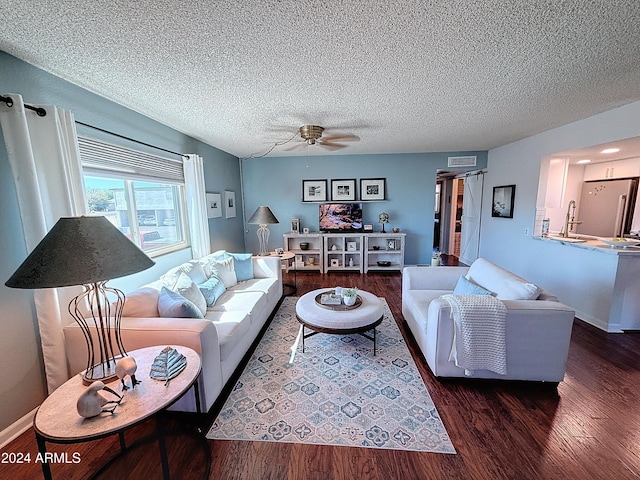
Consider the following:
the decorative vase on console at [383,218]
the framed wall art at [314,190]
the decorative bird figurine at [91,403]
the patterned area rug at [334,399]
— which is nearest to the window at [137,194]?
the decorative bird figurine at [91,403]

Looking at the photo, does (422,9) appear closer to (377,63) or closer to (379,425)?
(377,63)

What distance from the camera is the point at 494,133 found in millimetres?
3727

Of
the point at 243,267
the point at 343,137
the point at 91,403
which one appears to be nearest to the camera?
the point at 91,403

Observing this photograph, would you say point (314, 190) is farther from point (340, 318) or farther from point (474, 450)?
point (474, 450)

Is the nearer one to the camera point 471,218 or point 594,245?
point 594,245

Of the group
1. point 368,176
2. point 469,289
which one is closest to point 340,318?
point 469,289

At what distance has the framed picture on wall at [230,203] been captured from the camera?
4.79 metres

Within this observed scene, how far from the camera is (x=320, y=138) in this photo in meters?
3.57

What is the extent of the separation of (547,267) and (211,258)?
177 inches

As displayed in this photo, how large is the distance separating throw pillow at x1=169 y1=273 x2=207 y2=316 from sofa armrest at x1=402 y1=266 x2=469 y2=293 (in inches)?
86.2

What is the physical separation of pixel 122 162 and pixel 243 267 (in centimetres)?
172

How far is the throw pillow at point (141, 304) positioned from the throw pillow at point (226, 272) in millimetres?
960

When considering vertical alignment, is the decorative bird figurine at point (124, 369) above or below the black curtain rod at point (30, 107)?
below

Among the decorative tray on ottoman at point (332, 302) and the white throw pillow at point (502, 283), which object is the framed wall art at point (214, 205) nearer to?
the decorative tray on ottoman at point (332, 302)
